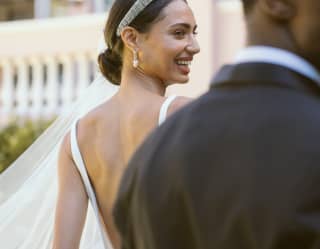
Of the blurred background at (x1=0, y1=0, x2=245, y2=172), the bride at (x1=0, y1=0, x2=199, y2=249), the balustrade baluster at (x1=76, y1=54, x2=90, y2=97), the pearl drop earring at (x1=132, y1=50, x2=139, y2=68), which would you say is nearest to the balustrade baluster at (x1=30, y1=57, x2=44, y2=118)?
the blurred background at (x1=0, y1=0, x2=245, y2=172)

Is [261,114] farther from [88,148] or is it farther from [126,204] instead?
[88,148]

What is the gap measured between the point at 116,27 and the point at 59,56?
22.7ft

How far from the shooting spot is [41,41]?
388 inches

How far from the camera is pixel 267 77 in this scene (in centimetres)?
133

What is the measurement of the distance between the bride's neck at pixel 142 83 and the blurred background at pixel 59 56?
19.3 ft

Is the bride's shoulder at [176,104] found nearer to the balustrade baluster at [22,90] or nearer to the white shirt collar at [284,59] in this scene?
the white shirt collar at [284,59]

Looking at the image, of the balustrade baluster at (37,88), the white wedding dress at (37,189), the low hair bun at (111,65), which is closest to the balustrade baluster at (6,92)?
the balustrade baluster at (37,88)

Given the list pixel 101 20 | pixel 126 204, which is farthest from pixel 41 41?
pixel 126 204

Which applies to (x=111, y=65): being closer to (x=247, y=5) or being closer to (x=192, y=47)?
(x=192, y=47)

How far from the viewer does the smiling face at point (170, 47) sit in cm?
272

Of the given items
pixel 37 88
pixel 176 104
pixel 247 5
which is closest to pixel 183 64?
pixel 176 104

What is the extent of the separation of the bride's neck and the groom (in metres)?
1.31

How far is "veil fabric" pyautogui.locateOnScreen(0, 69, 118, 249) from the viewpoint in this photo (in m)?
3.37

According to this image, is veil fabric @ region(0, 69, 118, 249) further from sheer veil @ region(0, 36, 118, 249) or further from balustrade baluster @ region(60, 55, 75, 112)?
balustrade baluster @ region(60, 55, 75, 112)
